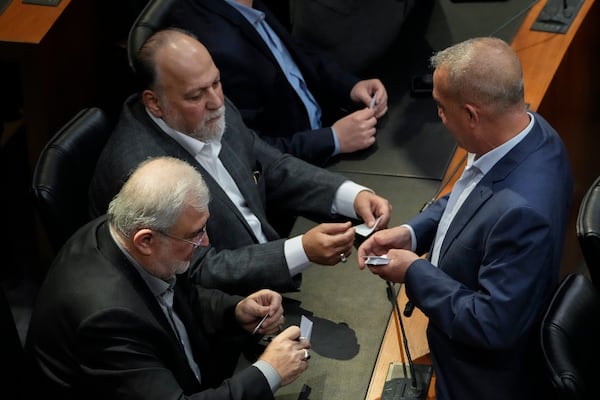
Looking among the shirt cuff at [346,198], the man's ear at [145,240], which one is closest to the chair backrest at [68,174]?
the man's ear at [145,240]

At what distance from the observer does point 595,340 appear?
7.13ft

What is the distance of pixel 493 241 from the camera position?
2008mm

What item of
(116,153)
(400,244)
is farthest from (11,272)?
(400,244)

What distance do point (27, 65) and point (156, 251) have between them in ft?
5.63

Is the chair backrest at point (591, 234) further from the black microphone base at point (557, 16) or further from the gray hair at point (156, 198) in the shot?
the black microphone base at point (557, 16)

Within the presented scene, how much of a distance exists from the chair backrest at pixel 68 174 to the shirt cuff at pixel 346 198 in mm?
773

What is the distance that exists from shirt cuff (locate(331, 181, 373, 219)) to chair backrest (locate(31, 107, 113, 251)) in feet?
2.54

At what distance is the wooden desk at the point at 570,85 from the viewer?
3.22 m

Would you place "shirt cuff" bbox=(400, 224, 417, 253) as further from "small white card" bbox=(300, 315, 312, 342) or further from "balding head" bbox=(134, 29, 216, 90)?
"balding head" bbox=(134, 29, 216, 90)

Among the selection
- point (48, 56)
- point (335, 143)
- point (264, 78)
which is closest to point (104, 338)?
point (335, 143)

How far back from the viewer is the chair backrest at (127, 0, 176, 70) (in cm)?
292

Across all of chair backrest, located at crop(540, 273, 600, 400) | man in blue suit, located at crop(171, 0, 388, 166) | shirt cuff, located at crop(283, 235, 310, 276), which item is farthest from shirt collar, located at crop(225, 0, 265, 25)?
chair backrest, located at crop(540, 273, 600, 400)

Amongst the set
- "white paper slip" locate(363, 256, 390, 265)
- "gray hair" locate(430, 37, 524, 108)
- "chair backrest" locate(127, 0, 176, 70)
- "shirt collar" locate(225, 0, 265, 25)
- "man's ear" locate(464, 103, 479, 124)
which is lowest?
"white paper slip" locate(363, 256, 390, 265)

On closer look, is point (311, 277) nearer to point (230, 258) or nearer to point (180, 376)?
point (230, 258)
